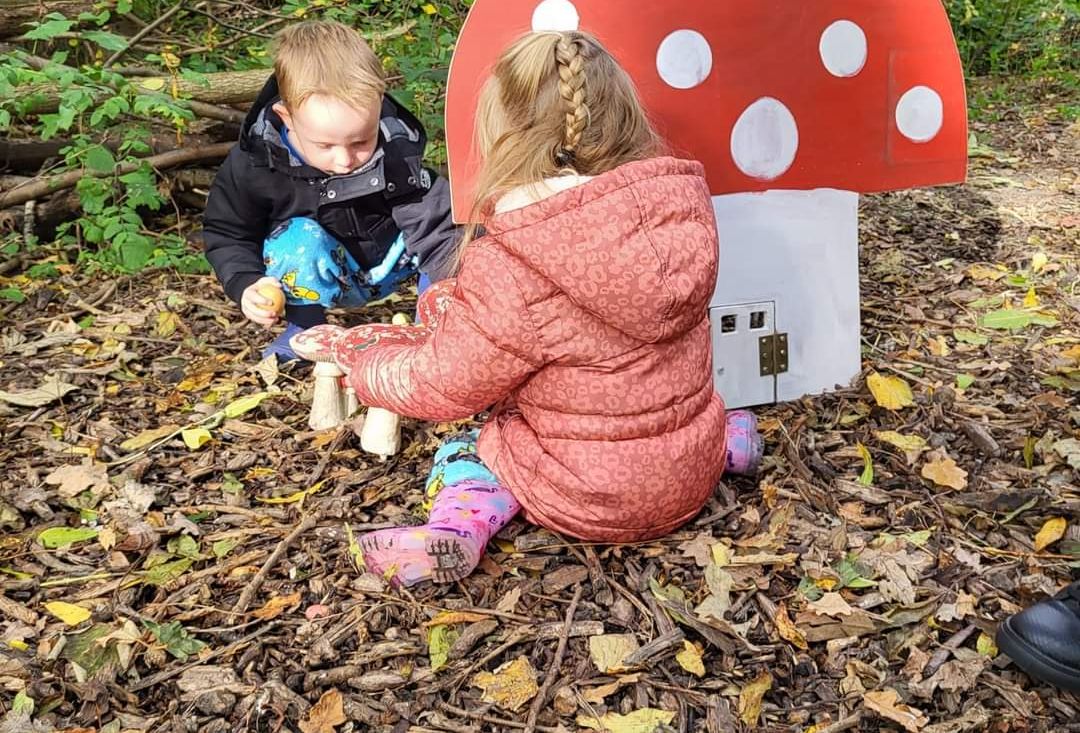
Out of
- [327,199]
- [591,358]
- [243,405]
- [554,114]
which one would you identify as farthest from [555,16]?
[243,405]

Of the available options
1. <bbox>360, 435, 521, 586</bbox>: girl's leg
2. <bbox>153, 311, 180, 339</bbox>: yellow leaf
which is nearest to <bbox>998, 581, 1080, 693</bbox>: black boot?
<bbox>360, 435, 521, 586</bbox>: girl's leg

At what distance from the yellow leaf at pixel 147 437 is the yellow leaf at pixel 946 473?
2.09 metres

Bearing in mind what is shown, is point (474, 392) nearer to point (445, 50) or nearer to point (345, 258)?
point (345, 258)

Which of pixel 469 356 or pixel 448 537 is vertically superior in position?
pixel 469 356

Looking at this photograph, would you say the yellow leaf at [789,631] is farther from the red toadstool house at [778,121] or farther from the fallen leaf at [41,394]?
the fallen leaf at [41,394]

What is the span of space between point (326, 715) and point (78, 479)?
1.17m

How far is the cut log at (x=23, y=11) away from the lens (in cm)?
444

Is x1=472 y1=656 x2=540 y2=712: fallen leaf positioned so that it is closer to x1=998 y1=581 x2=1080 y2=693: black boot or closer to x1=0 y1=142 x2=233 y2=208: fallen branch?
x1=998 y1=581 x2=1080 y2=693: black boot

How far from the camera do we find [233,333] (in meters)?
3.48

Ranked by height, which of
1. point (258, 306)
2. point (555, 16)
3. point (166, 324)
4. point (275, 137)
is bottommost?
point (166, 324)

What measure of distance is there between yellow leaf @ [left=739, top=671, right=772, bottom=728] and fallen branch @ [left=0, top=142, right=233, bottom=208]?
10.2 feet

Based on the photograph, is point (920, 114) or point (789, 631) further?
point (920, 114)

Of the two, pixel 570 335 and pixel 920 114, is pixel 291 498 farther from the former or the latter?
pixel 920 114

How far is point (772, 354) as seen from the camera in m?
2.75
